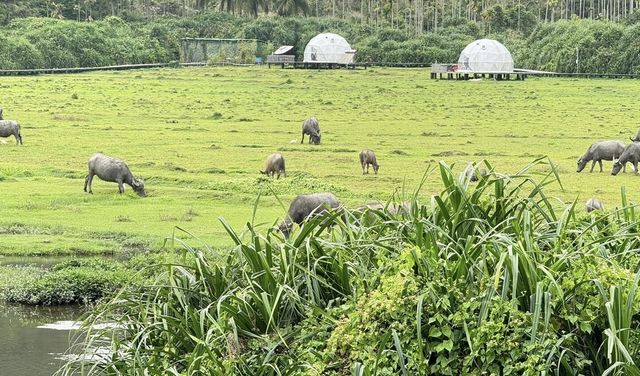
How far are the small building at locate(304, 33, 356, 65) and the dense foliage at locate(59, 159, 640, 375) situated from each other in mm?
75652

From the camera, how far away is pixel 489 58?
71.3 meters

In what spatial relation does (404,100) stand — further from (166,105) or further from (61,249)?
(61,249)

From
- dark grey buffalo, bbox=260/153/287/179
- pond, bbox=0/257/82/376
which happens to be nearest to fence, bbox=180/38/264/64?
dark grey buffalo, bbox=260/153/287/179

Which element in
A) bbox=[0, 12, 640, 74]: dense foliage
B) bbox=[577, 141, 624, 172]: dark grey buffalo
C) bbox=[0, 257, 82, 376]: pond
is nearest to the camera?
bbox=[0, 257, 82, 376]: pond

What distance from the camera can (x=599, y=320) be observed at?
5.87m

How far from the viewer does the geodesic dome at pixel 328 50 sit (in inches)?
3236

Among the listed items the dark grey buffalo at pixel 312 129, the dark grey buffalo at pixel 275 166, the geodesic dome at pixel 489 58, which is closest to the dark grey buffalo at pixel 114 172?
the dark grey buffalo at pixel 275 166

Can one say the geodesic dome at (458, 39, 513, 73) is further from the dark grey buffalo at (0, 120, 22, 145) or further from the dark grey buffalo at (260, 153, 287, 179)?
the dark grey buffalo at (260, 153, 287, 179)

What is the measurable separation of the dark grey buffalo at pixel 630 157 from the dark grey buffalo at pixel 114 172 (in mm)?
10303

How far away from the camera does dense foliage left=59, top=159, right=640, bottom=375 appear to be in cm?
570

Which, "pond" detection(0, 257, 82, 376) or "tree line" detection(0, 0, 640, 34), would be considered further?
"tree line" detection(0, 0, 640, 34)

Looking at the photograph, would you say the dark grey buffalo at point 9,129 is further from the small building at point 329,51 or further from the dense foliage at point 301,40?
the small building at point 329,51

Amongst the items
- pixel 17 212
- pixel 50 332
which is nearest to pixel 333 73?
pixel 17 212

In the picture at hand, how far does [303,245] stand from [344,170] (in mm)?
19396
